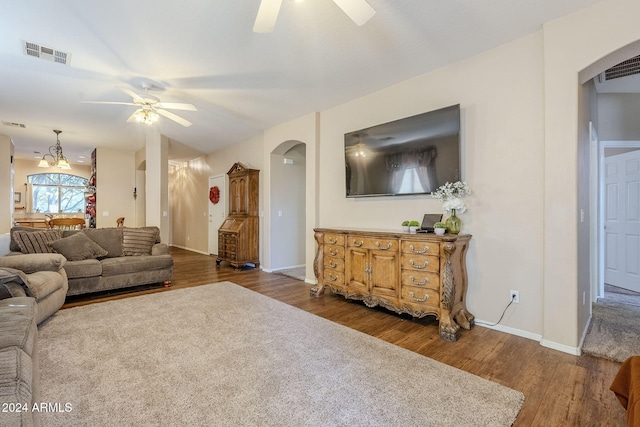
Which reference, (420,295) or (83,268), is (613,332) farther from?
(83,268)

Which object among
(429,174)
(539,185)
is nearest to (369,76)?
(429,174)

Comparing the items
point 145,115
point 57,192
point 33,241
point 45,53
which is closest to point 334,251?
point 145,115

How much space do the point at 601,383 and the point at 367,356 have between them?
1511 millimetres

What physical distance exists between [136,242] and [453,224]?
4.49 m

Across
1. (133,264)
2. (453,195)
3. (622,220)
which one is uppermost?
(453,195)

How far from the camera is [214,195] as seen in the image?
24.8ft

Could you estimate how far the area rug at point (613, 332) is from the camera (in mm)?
2321

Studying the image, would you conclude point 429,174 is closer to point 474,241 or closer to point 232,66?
point 474,241

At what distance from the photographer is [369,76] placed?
346 cm

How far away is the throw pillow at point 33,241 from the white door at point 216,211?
3.61 metres

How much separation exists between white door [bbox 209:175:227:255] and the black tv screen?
14.0ft

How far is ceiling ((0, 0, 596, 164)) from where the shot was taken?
2.33 metres

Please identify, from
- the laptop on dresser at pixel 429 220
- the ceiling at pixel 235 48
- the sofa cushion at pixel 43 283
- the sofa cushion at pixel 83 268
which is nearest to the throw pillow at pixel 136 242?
the sofa cushion at pixel 83 268

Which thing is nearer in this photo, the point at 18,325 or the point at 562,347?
the point at 18,325
